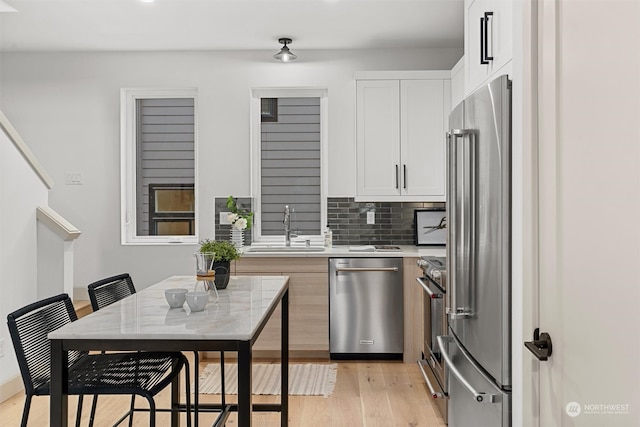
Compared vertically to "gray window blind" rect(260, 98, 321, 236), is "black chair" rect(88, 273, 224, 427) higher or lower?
lower

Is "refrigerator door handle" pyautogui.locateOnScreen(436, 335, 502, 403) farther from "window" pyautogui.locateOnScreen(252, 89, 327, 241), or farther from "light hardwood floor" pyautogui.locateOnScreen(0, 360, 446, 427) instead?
"window" pyautogui.locateOnScreen(252, 89, 327, 241)

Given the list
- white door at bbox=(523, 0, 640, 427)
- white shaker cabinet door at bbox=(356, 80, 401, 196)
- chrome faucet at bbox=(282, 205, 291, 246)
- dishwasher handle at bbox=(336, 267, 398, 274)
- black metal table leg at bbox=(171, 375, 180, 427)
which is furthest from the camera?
chrome faucet at bbox=(282, 205, 291, 246)

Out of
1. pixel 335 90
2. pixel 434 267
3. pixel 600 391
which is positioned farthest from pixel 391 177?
pixel 600 391

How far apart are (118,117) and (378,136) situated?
2.40 meters

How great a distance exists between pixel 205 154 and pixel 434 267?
248 centimetres

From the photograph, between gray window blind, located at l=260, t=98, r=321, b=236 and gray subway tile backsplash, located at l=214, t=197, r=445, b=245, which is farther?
gray window blind, located at l=260, t=98, r=321, b=236

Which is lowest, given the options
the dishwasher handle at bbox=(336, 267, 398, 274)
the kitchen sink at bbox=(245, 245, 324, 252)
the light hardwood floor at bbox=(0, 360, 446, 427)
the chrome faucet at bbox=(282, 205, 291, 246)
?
the light hardwood floor at bbox=(0, 360, 446, 427)

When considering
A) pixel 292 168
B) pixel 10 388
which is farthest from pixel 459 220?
pixel 10 388

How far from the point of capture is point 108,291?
2.55 m

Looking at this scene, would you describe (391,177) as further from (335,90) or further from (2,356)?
(2,356)

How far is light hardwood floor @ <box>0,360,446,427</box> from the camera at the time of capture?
3094 millimetres

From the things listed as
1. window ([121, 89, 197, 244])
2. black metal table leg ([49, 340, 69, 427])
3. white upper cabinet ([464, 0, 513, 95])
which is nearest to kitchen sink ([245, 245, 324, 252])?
window ([121, 89, 197, 244])

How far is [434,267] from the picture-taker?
336 centimetres

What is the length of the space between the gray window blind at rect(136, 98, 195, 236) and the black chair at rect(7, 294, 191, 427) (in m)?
2.90
